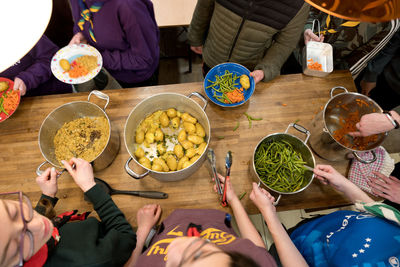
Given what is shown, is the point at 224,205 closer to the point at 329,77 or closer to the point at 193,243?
the point at 193,243

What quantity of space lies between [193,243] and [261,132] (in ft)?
2.66

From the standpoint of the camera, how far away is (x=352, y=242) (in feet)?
3.26

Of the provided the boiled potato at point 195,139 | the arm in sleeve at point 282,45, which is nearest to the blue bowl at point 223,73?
the arm in sleeve at point 282,45

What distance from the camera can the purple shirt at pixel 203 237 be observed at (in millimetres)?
817

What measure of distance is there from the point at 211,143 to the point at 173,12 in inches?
61.7

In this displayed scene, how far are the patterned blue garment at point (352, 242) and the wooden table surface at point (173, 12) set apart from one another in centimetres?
202

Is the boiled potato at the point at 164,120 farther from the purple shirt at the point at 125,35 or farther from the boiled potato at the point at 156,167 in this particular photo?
the purple shirt at the point at 125,35

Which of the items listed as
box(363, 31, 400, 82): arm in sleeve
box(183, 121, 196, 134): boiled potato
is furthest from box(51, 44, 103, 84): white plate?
box(363, 31, 400, 82): arm in sleeve

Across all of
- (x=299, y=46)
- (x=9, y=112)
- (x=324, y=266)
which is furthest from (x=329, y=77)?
(x=9, y=112)

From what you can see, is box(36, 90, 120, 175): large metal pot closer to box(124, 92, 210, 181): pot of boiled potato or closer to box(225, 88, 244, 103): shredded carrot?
box(124, 92, 210, 181): pot of boiled potato

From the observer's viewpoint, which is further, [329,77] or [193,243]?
[329,77]

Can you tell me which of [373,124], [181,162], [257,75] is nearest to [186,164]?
[181,162]

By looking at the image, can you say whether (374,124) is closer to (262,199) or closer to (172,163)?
(262,199)

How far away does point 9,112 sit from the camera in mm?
1327
